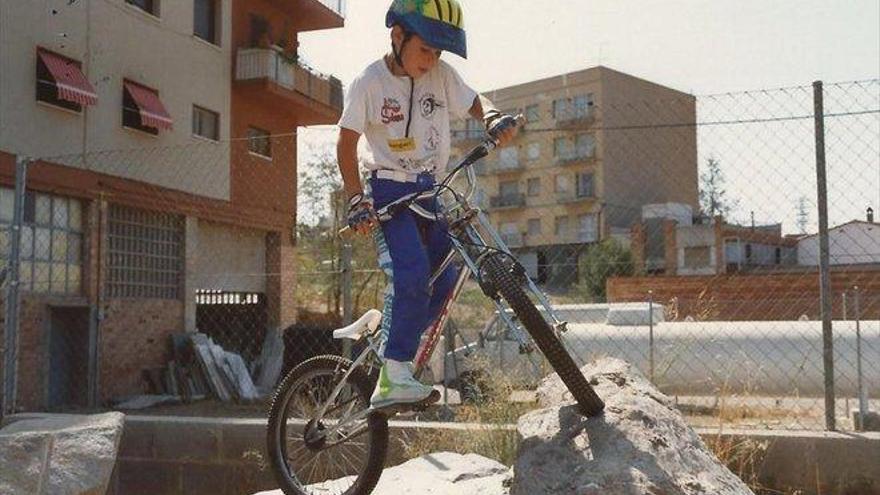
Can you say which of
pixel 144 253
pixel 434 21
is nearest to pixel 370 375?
pixel 434 21

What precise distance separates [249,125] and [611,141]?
24186 mm

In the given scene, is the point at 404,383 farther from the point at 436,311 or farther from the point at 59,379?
the point at 59,379

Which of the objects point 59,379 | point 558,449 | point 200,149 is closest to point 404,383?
point 558,449

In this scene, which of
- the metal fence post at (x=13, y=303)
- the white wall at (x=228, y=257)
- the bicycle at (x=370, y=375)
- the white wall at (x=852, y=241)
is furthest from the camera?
the white wall at (x=228, y=257)

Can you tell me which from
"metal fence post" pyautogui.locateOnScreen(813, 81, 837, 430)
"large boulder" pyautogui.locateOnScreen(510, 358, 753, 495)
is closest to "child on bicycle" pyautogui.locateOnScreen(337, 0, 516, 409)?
"large boulder" pyautogui.locateOnScreen(510, 358, 753, 495)

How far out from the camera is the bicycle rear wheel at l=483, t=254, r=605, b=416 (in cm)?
347

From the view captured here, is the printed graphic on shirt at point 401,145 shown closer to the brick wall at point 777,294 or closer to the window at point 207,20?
the window at point 207,20

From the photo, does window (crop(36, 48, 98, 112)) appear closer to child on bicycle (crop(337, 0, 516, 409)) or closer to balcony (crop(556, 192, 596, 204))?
child on bicycle (crop(337, 0, 516, 409))

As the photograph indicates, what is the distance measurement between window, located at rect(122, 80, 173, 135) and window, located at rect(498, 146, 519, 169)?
40070 mm

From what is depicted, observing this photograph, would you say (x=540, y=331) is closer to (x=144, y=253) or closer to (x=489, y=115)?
(x=489, y=115)

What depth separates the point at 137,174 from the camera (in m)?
17.3

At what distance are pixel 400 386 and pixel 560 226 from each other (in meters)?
50.0

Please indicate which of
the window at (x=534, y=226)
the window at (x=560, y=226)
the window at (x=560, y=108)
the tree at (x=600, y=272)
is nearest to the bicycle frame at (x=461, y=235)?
the tree at (x=600, y=272)

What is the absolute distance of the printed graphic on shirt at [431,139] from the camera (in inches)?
165
